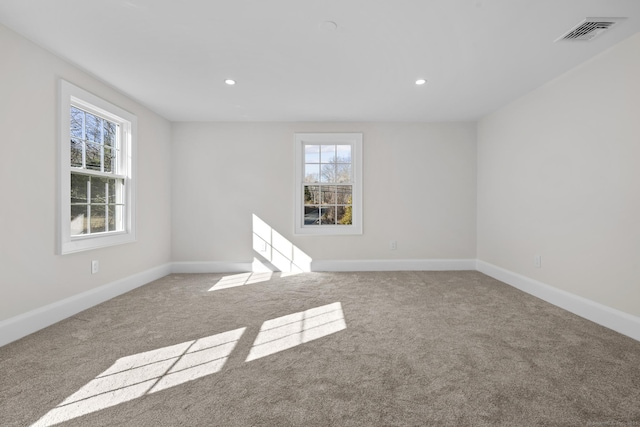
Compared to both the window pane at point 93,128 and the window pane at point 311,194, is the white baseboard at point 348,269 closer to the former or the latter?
the window pane at point 311,194

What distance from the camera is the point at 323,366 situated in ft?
6.32

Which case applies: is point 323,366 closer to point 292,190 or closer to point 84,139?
point 292,190

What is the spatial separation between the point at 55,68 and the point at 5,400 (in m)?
2.68

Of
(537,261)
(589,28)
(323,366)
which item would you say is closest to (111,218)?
(323,366)

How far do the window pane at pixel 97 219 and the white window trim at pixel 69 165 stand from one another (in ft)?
0.30

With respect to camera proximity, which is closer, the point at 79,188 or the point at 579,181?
the point at 579,181

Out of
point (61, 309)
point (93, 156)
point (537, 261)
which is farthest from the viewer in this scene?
point (537, 261)

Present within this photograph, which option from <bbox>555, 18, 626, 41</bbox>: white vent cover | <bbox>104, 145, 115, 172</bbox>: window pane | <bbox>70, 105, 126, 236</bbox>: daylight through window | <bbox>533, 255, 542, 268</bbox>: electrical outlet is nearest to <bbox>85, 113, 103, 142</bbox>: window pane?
<bbox>70, 105, 126, 236</bbox>: daylight through window

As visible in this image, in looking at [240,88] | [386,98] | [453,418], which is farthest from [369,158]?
[453,418]

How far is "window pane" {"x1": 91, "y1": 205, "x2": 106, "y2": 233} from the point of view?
3238 mm

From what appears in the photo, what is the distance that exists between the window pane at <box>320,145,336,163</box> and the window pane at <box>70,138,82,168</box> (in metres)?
3.14

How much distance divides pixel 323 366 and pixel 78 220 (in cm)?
289

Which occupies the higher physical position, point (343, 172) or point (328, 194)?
point (343, 172)

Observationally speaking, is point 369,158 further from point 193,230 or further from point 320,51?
point 193,230
